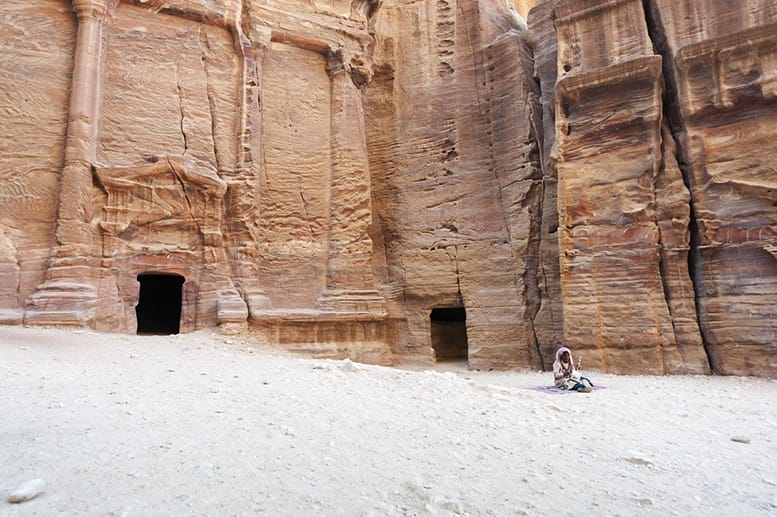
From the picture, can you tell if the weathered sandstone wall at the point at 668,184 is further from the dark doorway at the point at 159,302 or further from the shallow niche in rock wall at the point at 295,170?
the dark doorway at the point at 159,302

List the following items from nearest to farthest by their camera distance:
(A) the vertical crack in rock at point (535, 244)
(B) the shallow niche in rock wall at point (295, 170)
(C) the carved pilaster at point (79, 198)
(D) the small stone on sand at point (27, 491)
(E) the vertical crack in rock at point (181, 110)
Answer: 1. (D) the small stone on sand at point (27, 491)
2. (C) the carved pilaster at point (79, 198)
3. (E) the vertical crack in rock at point (181, 110)
4. (A) the vertical crack in rock at point (535, 244)
5. (B) the shallow niche in rock wall at point (295, 170)

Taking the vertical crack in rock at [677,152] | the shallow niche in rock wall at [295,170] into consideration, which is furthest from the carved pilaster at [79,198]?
the vertical crack in rock at [677,152]

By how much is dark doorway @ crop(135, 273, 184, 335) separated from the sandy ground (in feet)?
28.3

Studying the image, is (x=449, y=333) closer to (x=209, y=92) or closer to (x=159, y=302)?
(x=159, y=302)

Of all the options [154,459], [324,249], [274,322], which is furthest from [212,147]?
[154,459]

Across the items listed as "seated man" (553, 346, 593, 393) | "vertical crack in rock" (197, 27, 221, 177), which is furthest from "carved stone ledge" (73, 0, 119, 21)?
"seated man" (553, 346, 593, 393)

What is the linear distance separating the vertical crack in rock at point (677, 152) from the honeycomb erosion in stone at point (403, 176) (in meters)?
0.05

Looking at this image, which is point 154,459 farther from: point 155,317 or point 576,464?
point 155,317

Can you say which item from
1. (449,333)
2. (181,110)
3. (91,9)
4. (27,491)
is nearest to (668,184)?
(449,333)

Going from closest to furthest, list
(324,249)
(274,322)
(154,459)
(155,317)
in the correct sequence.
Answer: (154,459) → (274,322) → (324,249) → (155,317)

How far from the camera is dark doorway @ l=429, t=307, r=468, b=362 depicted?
47.8 feet

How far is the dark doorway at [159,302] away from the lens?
45.2 ft

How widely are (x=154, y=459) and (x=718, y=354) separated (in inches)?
347

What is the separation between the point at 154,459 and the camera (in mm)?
2613
